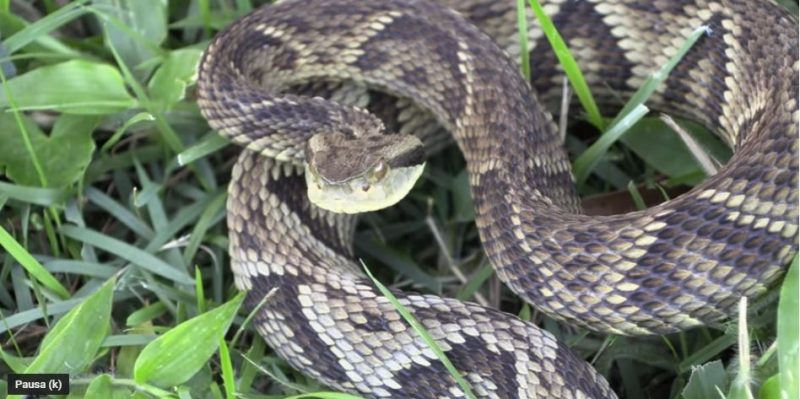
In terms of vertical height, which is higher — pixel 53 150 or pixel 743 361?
pixel 53 150

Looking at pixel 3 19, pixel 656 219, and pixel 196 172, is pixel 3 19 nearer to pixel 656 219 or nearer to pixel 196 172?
pixel 196 172

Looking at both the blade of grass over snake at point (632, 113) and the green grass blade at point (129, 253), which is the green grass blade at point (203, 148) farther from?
the blade of grass over snake at point (632, 113)

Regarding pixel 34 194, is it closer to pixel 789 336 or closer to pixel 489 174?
pixel 489 174

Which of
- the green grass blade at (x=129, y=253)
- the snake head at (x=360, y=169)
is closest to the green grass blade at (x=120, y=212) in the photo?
the green grass blade at (x=129, y=253)

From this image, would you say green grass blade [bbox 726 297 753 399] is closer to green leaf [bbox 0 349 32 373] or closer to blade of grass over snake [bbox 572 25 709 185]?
blade of grass over snake [bbox 572 25 709 185]

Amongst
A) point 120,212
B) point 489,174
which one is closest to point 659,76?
point 489,174

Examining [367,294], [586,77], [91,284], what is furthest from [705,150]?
[91,284]

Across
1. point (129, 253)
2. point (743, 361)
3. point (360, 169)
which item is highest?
point (360, 169)
